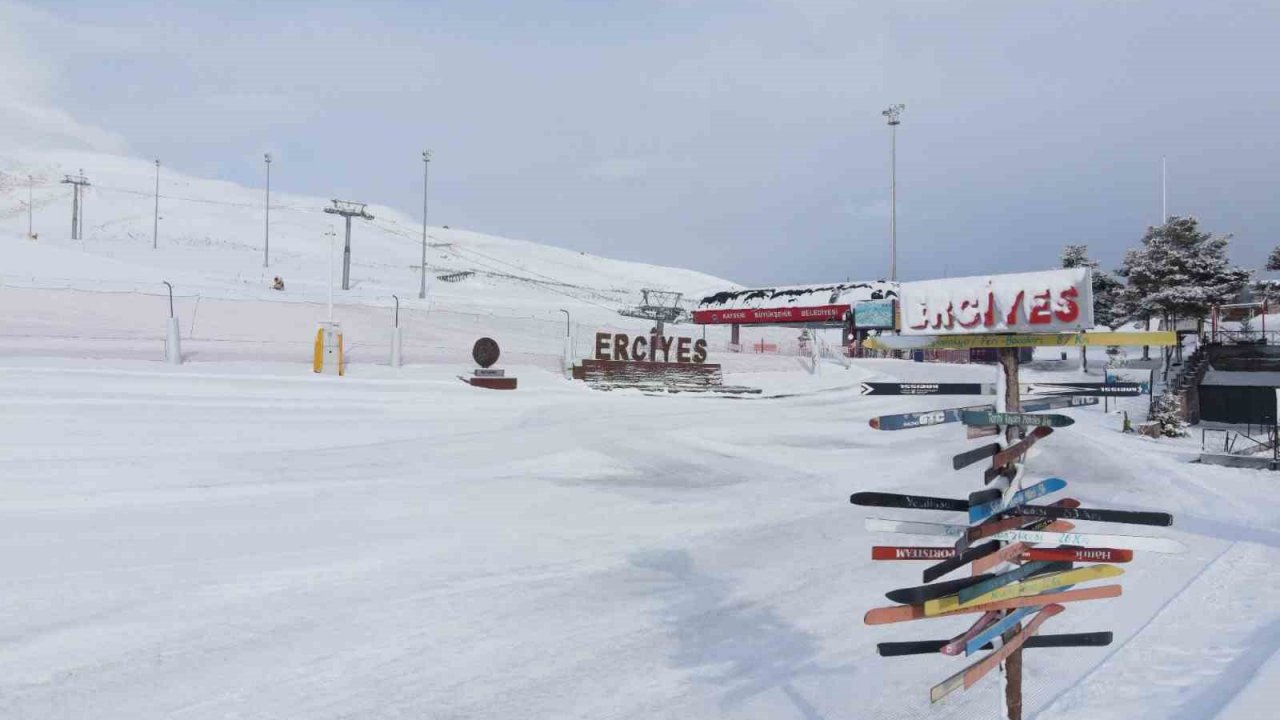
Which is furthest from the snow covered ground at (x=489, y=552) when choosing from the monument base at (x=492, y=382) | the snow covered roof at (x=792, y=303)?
the snow covered roof at (x=792, y=303)

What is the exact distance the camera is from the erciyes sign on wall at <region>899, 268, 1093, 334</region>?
13.8 feet

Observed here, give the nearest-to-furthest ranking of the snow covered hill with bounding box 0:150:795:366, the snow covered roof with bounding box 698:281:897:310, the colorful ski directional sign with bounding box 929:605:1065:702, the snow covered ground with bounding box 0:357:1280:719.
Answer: the colorful ski directional sign with bounding box 929:605:1065:702, the snow covered ground with bounding box 0:357:1280:719, the snow covered hill with bounding box 0:150:795:366, the snow covered roof with bounding box 698:281:897:310

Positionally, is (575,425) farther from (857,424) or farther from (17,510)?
(17,510)

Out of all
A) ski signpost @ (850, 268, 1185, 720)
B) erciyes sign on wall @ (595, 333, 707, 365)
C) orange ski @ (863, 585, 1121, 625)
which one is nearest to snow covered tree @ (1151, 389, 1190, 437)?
erciyes sign on wall @ (595, 333, 707, 365)

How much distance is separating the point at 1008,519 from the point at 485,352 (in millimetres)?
22447

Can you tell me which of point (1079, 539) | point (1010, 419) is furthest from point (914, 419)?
point (1079, 539)

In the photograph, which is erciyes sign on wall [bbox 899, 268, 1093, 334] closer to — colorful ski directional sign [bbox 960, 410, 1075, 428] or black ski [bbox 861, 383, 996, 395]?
black ski [bbox 861, 383, 996, 395]

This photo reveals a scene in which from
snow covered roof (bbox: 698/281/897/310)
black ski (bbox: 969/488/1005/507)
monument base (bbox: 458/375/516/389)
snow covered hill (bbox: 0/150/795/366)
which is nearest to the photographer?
black ski (bbox: 969/488/1005/507)

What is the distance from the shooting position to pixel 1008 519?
449cm

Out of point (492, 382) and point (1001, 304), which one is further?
point (492, 382)

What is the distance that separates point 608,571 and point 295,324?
24147mm

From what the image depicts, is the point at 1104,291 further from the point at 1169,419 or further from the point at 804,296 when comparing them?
the point at 1169,419

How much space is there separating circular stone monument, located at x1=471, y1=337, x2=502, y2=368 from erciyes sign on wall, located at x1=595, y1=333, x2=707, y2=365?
201 inches

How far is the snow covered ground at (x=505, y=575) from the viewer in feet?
19.5
